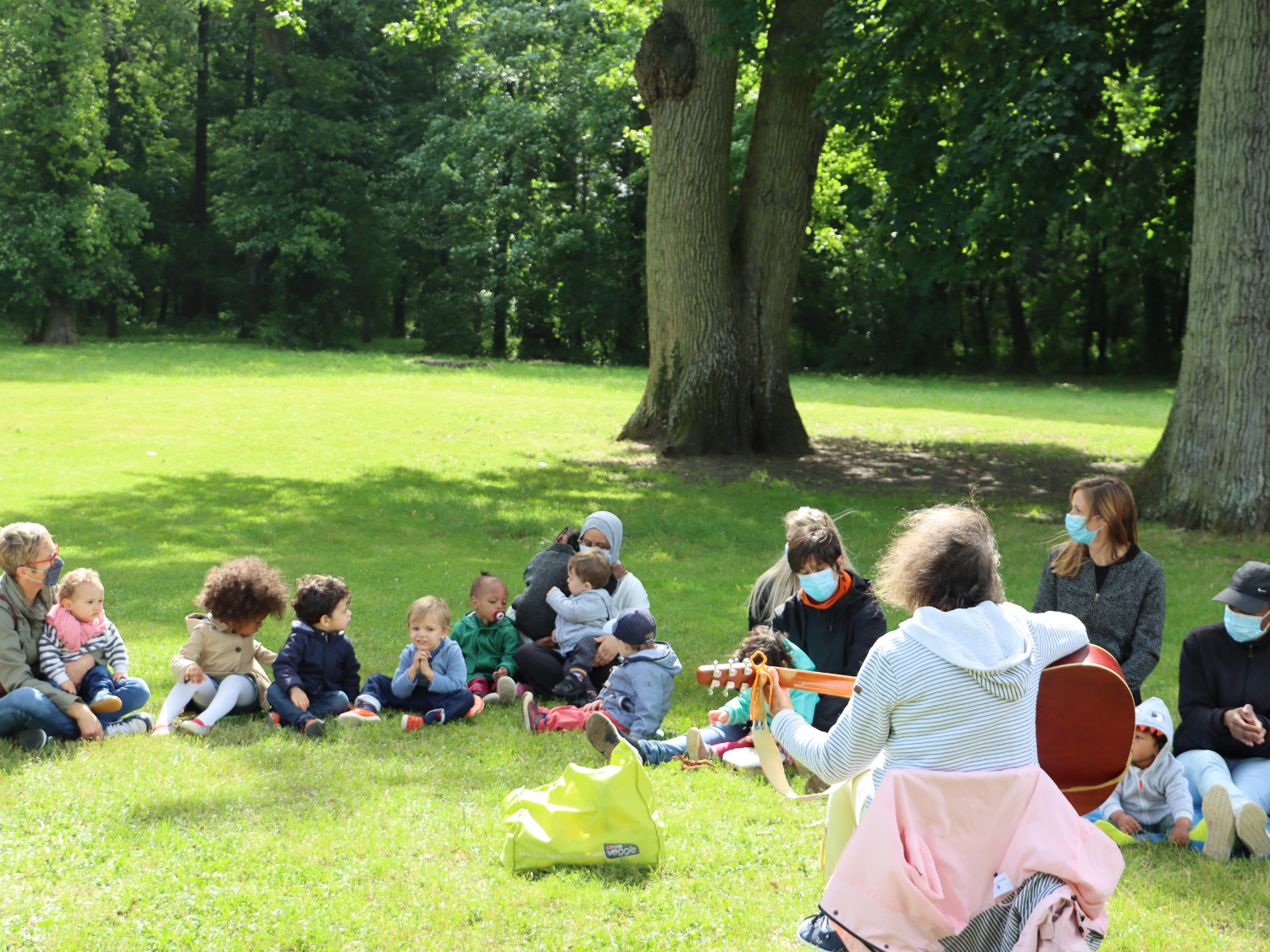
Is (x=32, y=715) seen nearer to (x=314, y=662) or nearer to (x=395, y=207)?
(x=314, y=662)

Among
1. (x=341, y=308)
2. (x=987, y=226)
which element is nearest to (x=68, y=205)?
(x=341, y=308)

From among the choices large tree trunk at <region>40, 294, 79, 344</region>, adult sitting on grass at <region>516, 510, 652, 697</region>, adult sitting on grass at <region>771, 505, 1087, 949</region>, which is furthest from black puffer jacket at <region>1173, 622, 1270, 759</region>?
large tree trunk at <region>40, 294, 79, 344</region>

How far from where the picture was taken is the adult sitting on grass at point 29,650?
5426 mm

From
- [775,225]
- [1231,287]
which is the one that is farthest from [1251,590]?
[775,225]

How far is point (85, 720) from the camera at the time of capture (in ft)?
18.2

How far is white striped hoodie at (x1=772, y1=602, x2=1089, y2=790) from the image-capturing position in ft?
9.82

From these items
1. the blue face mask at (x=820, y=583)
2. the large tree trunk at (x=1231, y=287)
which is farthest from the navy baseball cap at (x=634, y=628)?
the large tree trunk at (x=1231, y=287)

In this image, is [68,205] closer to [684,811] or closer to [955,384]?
[955,384]

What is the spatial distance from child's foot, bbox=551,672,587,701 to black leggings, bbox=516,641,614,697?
0.48ft

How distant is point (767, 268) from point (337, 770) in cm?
1257

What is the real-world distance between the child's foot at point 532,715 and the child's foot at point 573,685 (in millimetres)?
303

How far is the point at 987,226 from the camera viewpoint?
13594mm

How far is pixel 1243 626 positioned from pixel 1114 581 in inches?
26.7

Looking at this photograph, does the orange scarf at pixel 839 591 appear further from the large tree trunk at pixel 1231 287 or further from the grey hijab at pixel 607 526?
the large tree trunk at pixel 1231 287
